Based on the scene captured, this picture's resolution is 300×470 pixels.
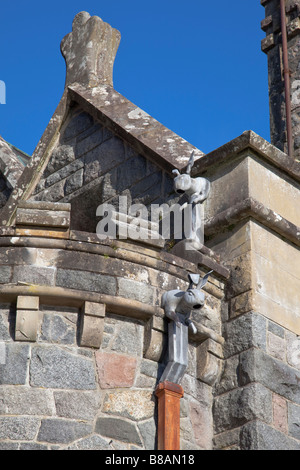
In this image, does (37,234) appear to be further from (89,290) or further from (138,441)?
(138,441)

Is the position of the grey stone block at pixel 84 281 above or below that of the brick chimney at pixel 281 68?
below

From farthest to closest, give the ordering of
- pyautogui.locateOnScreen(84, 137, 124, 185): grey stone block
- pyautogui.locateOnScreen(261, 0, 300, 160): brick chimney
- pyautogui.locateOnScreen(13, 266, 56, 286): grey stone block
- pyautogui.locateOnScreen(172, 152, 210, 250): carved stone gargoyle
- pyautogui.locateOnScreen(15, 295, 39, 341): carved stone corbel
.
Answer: pyautogui.locateOnScreen(261, 0, 300, 160): brick chimney < pyautogui.locateOnScreen(84, 137, 124, 185): grey stone block < pyautogui.locateOnScreen(172, 152, 210, 250): carved stone gargoyle < pyautogui.locateOnScreen(13, 266, 56, 286): grey stone block < pyautogui.locateOnScreen(15, 295, 39, 341): carved stone corbel

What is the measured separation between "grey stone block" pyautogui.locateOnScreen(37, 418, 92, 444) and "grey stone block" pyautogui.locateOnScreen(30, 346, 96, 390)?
10.8 inches

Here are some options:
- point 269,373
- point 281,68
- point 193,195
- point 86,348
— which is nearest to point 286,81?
point 281,68

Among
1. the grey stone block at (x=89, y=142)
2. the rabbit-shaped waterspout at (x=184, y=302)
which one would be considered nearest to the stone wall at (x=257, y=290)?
the rabbit-shaped waterspout at (x=184, y=302)

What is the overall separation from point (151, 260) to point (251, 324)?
0.96 m

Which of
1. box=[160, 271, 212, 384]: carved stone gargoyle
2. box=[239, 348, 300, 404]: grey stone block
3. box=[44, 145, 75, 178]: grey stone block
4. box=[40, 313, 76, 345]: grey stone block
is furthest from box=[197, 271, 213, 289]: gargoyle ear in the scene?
box=[44, 145, 75, 178]: grey stone block

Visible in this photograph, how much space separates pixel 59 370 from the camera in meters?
7.93

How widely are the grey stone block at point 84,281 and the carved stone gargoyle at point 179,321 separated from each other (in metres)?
0.48

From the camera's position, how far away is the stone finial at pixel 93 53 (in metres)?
11.9

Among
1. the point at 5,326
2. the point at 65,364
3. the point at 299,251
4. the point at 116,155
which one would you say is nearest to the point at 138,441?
the point at 65,364

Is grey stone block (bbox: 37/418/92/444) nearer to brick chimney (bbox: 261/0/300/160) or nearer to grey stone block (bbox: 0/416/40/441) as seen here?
grey stone block (bbox: 0/416/40/441)

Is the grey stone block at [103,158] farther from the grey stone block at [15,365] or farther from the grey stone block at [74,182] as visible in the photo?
the grey stone block at [15,365]

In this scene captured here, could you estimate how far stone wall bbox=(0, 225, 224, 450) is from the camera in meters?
7.77
